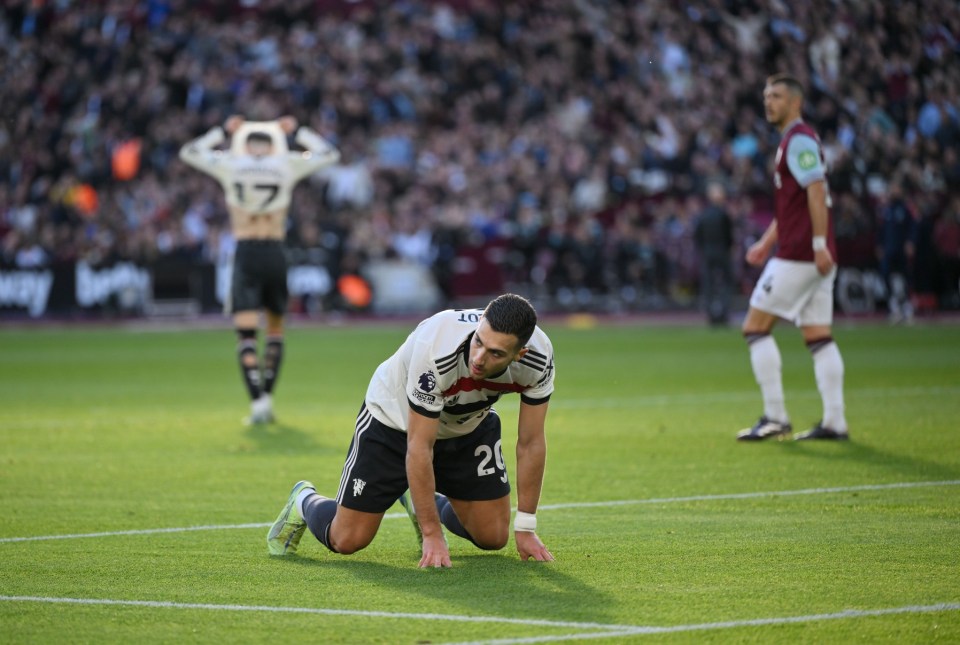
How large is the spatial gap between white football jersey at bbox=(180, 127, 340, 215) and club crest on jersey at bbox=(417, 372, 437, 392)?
302 inches

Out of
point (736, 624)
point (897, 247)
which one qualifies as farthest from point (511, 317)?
point (897, 247)

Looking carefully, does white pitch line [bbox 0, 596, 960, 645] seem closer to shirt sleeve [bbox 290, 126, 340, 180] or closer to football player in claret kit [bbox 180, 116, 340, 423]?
football player in claret kit [bbox 180, 116, 340, 423]

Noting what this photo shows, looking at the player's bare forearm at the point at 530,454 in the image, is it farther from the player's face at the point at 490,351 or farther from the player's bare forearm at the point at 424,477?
the player's face at the point at 490,351

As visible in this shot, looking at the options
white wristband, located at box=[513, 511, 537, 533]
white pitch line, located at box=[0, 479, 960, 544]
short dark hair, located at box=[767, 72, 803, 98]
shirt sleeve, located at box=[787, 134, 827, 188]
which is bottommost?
white pitch line, located at box=[0, 479, 960, 544]

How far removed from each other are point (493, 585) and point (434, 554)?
0.44 metres

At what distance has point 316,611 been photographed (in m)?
5.72

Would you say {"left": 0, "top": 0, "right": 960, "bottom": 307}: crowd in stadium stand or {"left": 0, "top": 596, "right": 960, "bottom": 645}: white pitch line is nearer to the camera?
{"left": 0, "top": 596, "right": 960, "bottom": 645}: white pitch line

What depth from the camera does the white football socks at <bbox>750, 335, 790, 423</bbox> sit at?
11.4 m

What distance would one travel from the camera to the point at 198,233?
33094 millimetres

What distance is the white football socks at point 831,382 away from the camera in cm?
1111

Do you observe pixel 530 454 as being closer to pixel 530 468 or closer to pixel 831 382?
pixel 530 468

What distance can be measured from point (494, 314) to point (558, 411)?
26.3 ft

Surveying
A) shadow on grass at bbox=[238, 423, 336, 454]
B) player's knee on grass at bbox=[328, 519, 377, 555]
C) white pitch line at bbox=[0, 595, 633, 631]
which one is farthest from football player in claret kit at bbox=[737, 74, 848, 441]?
white pitch line at bbox=[0, 595, 633, 631]

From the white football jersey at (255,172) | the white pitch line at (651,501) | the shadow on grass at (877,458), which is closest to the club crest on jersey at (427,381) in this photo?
the white pitch line at (651,501)
